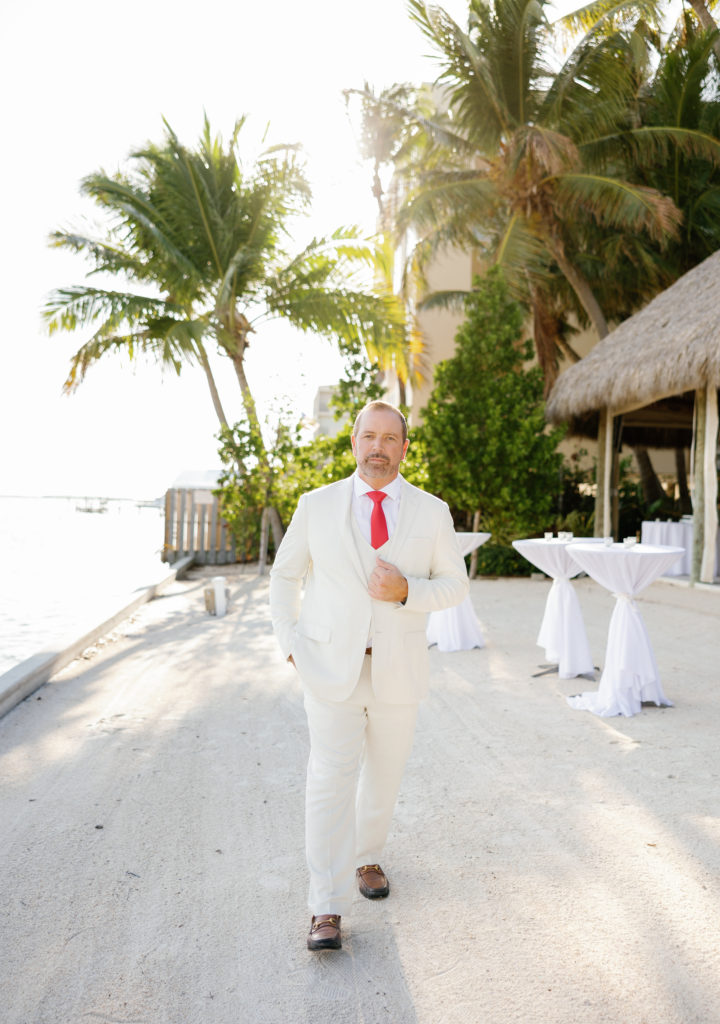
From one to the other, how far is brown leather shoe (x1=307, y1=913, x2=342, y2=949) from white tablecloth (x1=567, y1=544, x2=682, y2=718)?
2974 mm

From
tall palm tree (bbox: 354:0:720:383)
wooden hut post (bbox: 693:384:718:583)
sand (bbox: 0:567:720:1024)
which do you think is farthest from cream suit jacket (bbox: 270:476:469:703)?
tall palm tree (bbox: 354:0:720:383)

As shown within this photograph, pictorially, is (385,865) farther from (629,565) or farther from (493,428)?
(493,428)

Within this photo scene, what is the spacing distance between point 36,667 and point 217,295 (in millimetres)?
9927

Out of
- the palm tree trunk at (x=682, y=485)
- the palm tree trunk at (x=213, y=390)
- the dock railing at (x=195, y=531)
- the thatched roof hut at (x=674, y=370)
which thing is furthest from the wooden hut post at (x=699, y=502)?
the dock railing at (x=195, y=531)

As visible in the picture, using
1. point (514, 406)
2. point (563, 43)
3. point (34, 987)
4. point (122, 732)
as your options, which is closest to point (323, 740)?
point (34, 987)

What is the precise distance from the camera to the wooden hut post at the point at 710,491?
1025 centimetres

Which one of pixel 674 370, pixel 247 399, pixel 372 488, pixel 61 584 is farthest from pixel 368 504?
pixel 247 399

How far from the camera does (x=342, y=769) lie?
2416 mm

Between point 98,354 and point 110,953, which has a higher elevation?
point 98,354

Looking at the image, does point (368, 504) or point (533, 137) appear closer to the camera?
point (368, 504)

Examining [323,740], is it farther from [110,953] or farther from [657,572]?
[657,572]

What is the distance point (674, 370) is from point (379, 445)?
8.09 meters

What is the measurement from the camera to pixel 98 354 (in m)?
14.5

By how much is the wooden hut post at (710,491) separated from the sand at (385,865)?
5.48m
